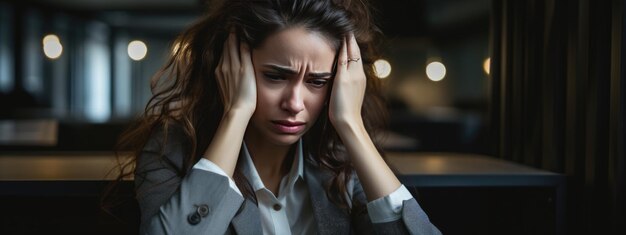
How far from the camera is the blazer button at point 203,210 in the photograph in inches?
51.2

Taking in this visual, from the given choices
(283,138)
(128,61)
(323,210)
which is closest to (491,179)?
(323,210)

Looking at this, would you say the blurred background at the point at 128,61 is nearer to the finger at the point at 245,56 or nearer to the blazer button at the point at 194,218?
the finger at the point at 245,56

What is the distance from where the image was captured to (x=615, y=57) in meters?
1.39

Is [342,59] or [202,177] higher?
[342,59]

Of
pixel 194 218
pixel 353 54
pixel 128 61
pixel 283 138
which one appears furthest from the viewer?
pixel 128 61

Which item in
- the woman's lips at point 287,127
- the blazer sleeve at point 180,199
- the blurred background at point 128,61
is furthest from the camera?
the blurred background at point 128,61

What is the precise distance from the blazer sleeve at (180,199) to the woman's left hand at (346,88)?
329 mm

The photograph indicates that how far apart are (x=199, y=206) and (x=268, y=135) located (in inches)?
9.4

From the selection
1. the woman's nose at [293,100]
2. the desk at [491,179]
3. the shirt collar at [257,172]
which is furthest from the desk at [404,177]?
the woman's nose at [293,100]

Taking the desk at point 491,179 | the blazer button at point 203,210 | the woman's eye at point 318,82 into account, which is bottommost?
the blazer button at point 203,210

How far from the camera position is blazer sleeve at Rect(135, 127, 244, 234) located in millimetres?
1285

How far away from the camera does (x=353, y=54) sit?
1.51 metres

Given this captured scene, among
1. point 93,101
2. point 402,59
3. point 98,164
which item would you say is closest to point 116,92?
point 93,101

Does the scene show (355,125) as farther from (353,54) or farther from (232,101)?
(232,101)
